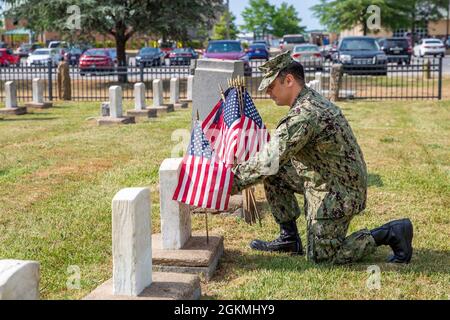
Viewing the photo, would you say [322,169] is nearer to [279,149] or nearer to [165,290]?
[279,149]

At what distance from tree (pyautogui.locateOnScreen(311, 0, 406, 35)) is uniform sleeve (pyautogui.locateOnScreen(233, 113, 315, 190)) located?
148 feet

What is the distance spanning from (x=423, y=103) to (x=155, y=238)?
15.0 metres

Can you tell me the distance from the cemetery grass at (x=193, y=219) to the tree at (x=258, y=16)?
80325mm

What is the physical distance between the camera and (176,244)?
17.6ft

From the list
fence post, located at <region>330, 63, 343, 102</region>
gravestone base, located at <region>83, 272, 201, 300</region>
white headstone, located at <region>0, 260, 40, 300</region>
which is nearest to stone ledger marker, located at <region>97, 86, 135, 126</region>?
fence post, located at <region>330, 63, 343, 102</region>

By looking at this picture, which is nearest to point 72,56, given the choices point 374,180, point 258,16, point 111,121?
point 111,121

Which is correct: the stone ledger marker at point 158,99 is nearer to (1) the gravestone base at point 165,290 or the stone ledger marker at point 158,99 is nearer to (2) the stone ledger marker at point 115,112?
(2) the stone ledger marker at point 115,112

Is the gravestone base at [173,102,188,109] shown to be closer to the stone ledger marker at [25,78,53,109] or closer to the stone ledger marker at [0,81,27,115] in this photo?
the stone ledger marker at [25,78,53,109]

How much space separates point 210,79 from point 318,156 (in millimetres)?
2561

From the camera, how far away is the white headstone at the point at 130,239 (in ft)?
13.7

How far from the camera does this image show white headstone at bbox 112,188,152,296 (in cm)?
418

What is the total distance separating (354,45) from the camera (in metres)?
28.7

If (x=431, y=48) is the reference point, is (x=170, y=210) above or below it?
below
